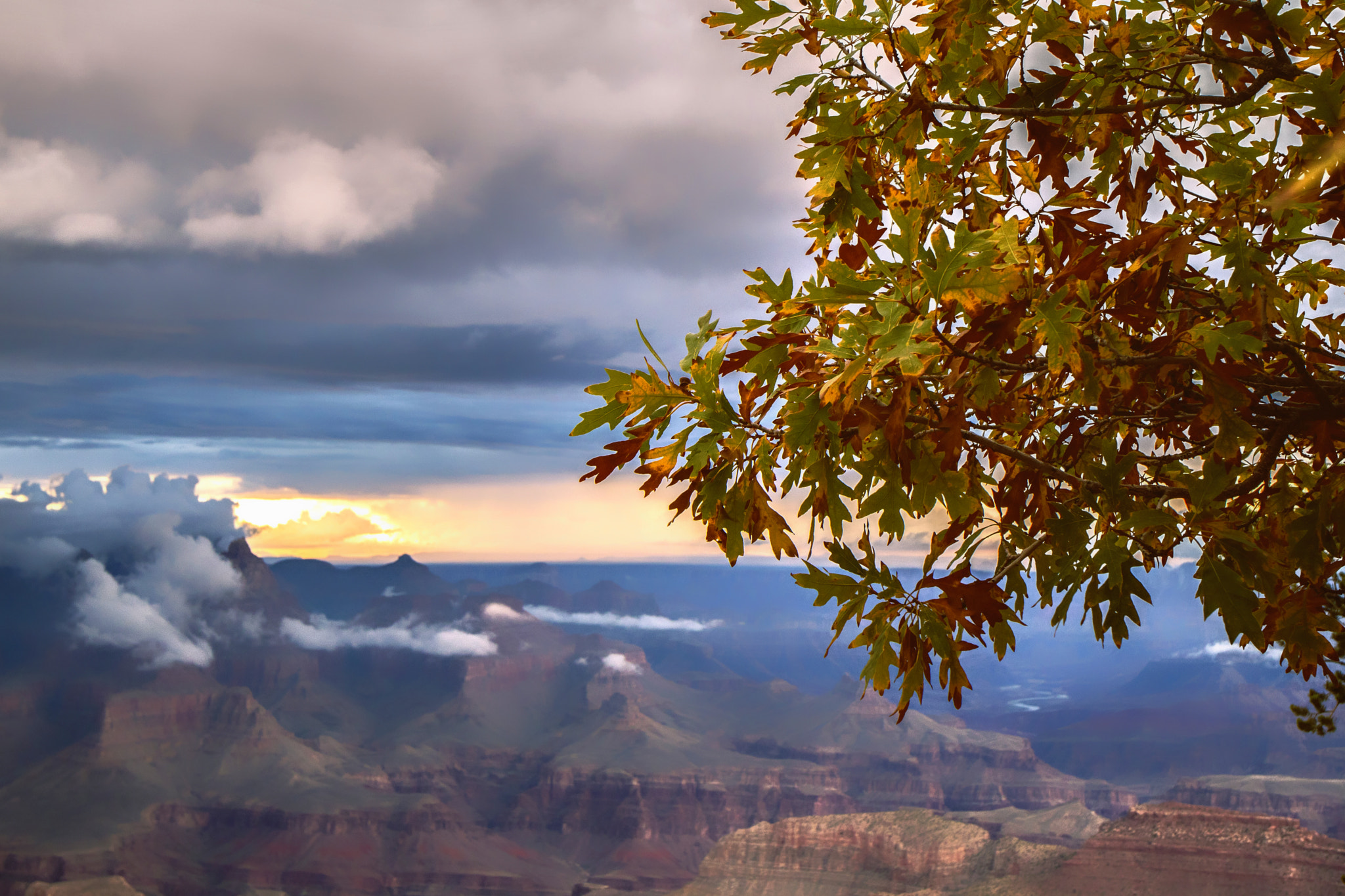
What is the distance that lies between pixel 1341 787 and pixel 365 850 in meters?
177

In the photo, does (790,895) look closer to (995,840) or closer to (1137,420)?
(995,840)

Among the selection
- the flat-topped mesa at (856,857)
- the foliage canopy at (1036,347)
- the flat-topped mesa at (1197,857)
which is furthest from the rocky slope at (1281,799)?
the foliage canopy at (1036,347)

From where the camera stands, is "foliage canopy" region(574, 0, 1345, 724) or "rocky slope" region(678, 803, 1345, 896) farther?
"rocky slope" region(678, 803, 1345, 896)

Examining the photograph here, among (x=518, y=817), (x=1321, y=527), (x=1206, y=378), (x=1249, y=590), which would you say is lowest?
(x=518, y=817)

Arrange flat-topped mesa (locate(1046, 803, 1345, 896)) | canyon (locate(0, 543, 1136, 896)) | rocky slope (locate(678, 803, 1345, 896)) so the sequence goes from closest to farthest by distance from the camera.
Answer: flat-topped mesa (locate(1046, 803, 1345, 896)) → rocky slope (locate(678, 803, 1345, 896)) → canyon (locate(0, 543, 1136, 896))

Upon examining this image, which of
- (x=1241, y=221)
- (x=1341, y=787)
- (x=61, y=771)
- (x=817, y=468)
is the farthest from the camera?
(x=61, y=771)

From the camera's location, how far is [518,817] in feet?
641

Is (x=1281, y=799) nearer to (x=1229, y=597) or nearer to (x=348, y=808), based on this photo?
(x=348, y=808)

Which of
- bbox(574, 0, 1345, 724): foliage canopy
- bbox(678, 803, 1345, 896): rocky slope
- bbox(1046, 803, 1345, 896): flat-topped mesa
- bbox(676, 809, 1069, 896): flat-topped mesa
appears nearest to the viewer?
bbox(574, 0, 1345, 724): foliage canopy

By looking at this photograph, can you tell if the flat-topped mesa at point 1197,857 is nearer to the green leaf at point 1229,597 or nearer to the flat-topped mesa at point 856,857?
the flat-topped mesa at point 856,857

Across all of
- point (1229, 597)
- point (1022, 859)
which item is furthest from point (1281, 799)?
point (1229, 597)

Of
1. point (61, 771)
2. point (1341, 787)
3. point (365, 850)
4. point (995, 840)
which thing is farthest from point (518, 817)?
point (1341, 787)

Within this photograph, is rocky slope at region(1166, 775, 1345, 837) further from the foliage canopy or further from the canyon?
the foliage canopy

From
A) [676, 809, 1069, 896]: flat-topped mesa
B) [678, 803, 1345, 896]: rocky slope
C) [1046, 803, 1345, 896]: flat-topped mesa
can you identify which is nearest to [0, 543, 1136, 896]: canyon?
[676, 809, 1069, 896]: flat-topped mesa
